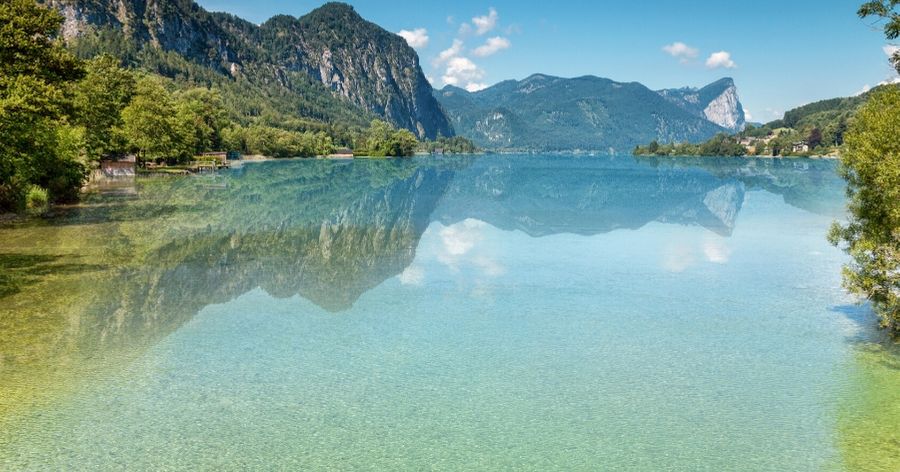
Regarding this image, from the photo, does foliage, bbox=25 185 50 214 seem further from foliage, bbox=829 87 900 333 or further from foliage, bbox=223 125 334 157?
foliage, bbox=223 125 334 157

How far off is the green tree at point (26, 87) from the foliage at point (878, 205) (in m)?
29.1

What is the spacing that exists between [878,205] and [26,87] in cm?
3160

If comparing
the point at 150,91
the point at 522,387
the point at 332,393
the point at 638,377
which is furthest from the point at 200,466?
the point at 150,91

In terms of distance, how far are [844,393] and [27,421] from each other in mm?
15430

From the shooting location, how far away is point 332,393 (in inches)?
496

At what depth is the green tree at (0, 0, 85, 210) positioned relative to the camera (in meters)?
27.1

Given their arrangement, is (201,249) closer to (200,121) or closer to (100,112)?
(100,112)

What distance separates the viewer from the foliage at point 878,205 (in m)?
15.8

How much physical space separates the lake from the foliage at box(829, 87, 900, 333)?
1.43 metres

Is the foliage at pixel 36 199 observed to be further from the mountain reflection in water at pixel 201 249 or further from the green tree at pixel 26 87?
the mountain reflection in water at pixel 201 249

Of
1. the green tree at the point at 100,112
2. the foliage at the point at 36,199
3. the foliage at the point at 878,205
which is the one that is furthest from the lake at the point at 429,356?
the green tree at the point at 100,112

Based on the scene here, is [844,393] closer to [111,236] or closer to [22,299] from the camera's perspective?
[22,299]

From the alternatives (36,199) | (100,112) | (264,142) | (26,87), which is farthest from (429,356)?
(264,142)

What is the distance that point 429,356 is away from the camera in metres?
14.9
